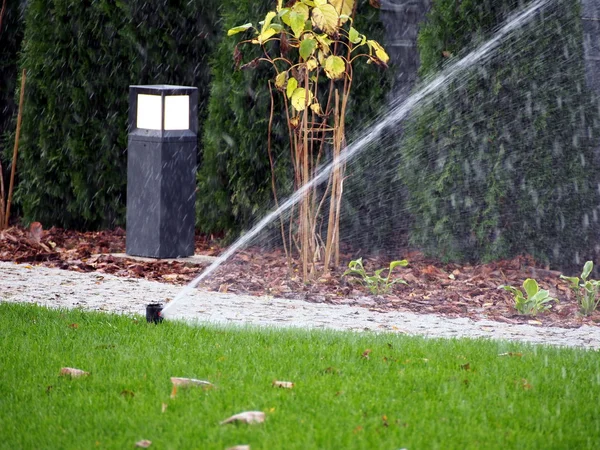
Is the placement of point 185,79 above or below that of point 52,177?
above

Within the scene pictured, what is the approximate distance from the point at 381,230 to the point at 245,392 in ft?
14.0

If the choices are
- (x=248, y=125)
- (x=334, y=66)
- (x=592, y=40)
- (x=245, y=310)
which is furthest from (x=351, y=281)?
(x=592, y=40)

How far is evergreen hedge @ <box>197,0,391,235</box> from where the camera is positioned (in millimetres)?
7656

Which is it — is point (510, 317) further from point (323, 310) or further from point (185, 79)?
point (185, 79)

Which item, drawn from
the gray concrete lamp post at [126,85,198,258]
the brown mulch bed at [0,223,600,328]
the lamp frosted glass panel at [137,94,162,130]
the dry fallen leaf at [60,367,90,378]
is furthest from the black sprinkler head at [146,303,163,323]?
the lamp frosted glass panel at [137,94,162,130]

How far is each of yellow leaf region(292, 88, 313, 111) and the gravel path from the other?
4.45 ft

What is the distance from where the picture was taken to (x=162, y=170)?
7203mm

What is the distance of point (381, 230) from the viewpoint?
25.5 feet

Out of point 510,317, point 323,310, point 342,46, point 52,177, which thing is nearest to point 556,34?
point 342,46

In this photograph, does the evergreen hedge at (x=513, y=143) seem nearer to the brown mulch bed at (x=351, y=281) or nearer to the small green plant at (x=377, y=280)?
the brown mulch bed at (x=351, y=281)

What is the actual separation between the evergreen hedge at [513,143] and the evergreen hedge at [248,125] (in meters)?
0.72

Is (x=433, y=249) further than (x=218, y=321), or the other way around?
(x=433, y=249)

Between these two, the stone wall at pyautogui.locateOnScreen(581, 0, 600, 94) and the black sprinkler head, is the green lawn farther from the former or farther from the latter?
the stone wall at pyautogui.locateOnScreen(581, 0, 600, 94)

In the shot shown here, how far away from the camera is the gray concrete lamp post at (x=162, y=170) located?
7242 millimetres
